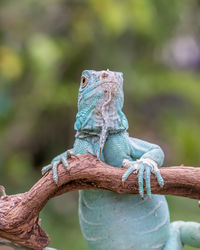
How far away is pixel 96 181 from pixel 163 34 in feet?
14.8

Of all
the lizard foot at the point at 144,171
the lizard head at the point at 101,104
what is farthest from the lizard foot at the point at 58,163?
the lizard foot at the point at 144,171

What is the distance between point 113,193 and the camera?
228 centimetres

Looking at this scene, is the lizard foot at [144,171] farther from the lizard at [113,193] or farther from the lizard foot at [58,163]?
the lizard foot at [58,163]

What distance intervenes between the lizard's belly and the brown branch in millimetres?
231

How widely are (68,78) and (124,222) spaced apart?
419cm

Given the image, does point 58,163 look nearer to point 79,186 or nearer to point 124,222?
point 79,186

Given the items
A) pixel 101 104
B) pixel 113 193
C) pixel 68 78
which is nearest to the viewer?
pixel 101 104

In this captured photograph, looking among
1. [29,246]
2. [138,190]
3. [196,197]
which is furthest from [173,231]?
[29,246]

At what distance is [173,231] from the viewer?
2393 mm

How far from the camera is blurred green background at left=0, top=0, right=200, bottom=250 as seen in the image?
17.7 feet

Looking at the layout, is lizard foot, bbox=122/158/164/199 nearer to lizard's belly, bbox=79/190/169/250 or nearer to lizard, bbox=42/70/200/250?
lizard, bbox=42/70/200/250

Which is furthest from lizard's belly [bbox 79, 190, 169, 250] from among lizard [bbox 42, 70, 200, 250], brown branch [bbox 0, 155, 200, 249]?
brown branch [bbox 0, 155, 200, 249]

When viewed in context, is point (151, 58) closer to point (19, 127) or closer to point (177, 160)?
point (177, 160)

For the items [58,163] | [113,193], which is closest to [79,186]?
[58,163]
